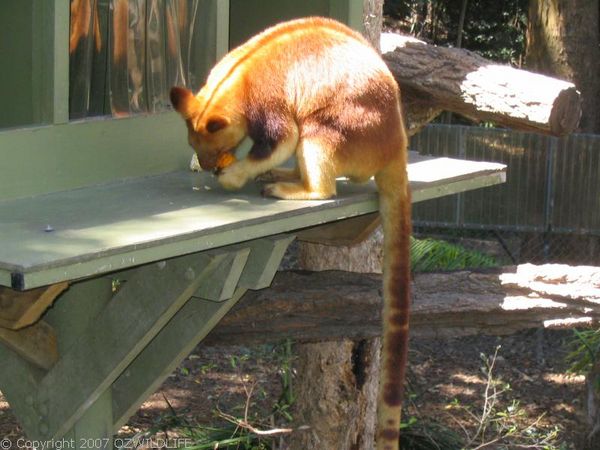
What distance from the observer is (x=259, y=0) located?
17.0 feet

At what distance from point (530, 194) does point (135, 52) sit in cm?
593

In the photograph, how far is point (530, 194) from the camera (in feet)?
31.2

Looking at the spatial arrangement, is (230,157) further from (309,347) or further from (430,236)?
(430,236)

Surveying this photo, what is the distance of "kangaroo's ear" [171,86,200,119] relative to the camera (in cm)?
377

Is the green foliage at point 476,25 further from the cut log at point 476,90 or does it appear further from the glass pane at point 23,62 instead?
the glass pane at point 23,62

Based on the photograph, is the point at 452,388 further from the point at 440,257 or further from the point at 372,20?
the point at 372,20

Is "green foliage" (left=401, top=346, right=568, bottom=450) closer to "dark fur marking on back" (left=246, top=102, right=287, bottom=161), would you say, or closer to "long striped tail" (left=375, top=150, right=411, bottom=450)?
"long striped tail" (left=375, top=150, right=411, bottom=450)

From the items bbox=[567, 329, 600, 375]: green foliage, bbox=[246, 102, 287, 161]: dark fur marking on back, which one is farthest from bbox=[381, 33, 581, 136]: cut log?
bbox=[567, 329, 600, 375]: green foliage

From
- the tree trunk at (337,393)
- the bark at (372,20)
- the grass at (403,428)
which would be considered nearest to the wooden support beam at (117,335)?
the grass at (403,428)

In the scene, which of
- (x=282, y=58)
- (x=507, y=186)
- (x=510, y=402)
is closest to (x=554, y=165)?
(x=507, y=186)

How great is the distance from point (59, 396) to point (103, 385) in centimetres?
21

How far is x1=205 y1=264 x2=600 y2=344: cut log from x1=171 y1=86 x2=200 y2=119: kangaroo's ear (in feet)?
3.30

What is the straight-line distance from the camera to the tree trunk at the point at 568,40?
9609 mm

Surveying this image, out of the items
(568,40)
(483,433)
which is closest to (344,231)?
(483,433)
